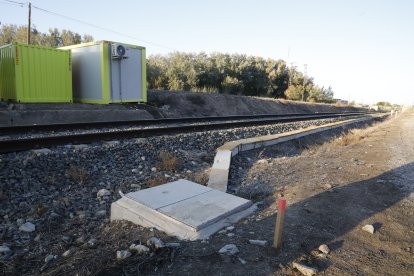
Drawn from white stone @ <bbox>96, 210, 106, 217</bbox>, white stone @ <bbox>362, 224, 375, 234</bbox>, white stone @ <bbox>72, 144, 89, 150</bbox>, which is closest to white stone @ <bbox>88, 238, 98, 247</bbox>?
white stone @ <bbox>96, 210, 106, 217</bbox>

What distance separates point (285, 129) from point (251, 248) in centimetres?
1209

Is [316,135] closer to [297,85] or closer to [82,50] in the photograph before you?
[82,50]

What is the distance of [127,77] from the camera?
58.3 ft

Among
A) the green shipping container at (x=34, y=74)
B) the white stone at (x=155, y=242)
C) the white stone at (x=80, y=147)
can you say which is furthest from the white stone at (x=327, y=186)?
the green shipping container at (x=34, y=74)

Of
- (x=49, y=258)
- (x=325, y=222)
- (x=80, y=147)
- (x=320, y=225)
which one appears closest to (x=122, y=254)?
(x=49, y=258)

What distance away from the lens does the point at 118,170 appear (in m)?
6.98

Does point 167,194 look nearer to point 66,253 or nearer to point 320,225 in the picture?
point 66,253

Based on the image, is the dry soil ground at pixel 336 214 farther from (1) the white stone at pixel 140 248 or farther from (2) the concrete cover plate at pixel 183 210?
(1) the white stone at pixel 140 248

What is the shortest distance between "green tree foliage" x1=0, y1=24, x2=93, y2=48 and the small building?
23.2 metres

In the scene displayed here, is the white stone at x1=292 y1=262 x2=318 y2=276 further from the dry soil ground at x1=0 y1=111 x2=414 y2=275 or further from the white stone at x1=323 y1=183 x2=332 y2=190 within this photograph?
the white stone at x1=323 y1=183 x2=332 y2=190

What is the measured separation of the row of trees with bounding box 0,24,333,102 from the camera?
33.8 m

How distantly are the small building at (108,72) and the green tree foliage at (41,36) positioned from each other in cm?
2322

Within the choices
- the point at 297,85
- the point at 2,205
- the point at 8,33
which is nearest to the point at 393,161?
the point at 2,205

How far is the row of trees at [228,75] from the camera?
33250mm
